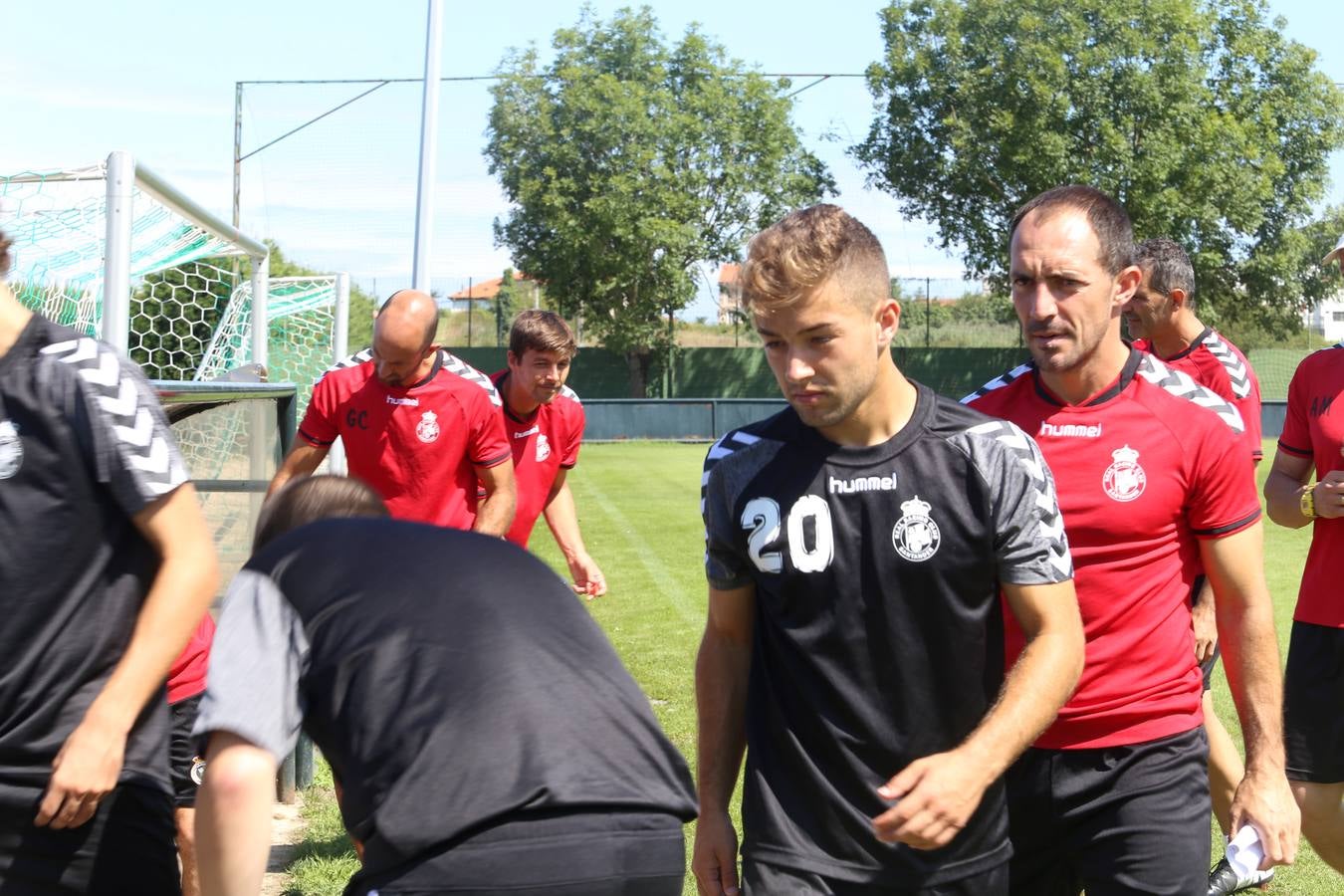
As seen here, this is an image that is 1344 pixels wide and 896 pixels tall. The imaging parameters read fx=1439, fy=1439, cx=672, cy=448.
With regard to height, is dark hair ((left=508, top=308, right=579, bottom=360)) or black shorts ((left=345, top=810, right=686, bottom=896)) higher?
dark hair ((left=508, top=308, right=579, bottom=360))

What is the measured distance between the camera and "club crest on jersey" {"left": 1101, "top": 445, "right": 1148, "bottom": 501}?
3492 millimetres

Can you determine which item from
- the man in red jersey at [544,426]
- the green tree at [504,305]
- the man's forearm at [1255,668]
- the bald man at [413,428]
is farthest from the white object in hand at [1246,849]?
the green tree at [504,305]

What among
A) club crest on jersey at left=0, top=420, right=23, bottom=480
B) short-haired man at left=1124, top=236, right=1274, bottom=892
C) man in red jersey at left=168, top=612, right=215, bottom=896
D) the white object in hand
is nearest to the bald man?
man in red jersey at left=168, top=612, right=215, bottom=896

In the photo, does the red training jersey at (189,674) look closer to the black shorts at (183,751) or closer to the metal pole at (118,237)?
the black shorts at (183,751)

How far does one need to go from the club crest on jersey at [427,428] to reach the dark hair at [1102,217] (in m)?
3.55

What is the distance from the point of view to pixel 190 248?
11812mm

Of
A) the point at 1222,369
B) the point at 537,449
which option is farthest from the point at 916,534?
the point at 537,449

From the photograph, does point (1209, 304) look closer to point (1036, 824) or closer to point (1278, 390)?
point (1278, 390)

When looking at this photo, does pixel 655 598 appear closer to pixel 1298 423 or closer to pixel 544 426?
pixel 544 426

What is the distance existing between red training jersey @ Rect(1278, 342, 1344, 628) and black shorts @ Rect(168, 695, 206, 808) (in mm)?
3560

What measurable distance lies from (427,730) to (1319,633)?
364cm

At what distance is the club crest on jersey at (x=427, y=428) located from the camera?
664 centimetres

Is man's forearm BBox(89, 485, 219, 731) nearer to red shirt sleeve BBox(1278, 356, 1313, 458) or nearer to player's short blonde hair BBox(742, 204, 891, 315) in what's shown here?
player's short blonde hair BBox(742, 204, 891, 315)

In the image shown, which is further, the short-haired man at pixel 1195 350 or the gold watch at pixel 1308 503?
the short-haired man at pixel 1195 350
